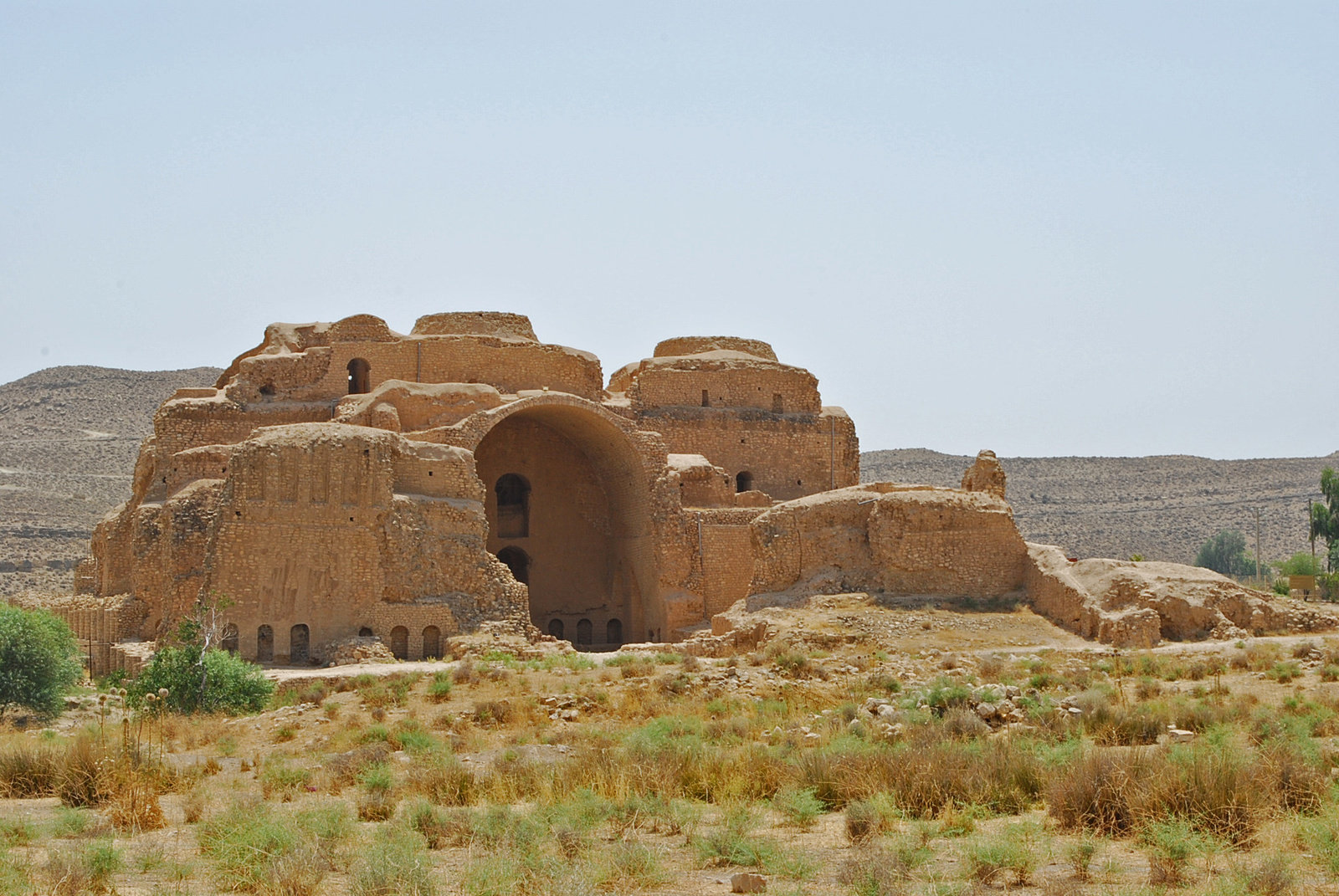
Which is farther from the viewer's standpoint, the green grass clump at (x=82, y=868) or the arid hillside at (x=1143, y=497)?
the arid hillside at (x=1143, y=497)

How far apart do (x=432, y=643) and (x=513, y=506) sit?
9539 mm

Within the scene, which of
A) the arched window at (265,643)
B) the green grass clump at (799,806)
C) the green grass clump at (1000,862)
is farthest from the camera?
the arched window at (265,643)

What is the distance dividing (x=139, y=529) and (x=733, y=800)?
18.8m

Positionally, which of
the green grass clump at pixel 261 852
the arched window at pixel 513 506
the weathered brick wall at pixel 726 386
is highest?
the weathered brick wall at pixel 726 386

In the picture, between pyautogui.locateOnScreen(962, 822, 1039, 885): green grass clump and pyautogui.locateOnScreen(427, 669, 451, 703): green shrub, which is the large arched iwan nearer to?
pyautogui.locateOnScreen(427, 669, 451, 703): green shrub

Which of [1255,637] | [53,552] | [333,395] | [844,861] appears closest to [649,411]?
[333,395]

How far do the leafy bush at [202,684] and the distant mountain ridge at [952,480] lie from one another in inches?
1556

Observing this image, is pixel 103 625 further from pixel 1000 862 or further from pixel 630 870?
pixel 1000 862

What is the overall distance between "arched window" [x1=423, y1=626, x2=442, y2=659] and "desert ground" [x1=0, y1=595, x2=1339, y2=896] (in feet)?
17.6

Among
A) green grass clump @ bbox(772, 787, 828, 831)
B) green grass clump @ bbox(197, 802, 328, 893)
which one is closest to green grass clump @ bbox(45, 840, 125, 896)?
green grass clump @ bbox(197, 802, 328, 893)

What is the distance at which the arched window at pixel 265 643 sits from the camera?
23453 mm

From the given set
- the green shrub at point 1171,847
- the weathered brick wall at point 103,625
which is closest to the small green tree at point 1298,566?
the weathered brick wall at point 103,625

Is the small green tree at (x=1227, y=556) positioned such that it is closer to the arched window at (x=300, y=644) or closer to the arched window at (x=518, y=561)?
the arched window at (x=518, y=561)

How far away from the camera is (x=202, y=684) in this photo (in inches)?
737
